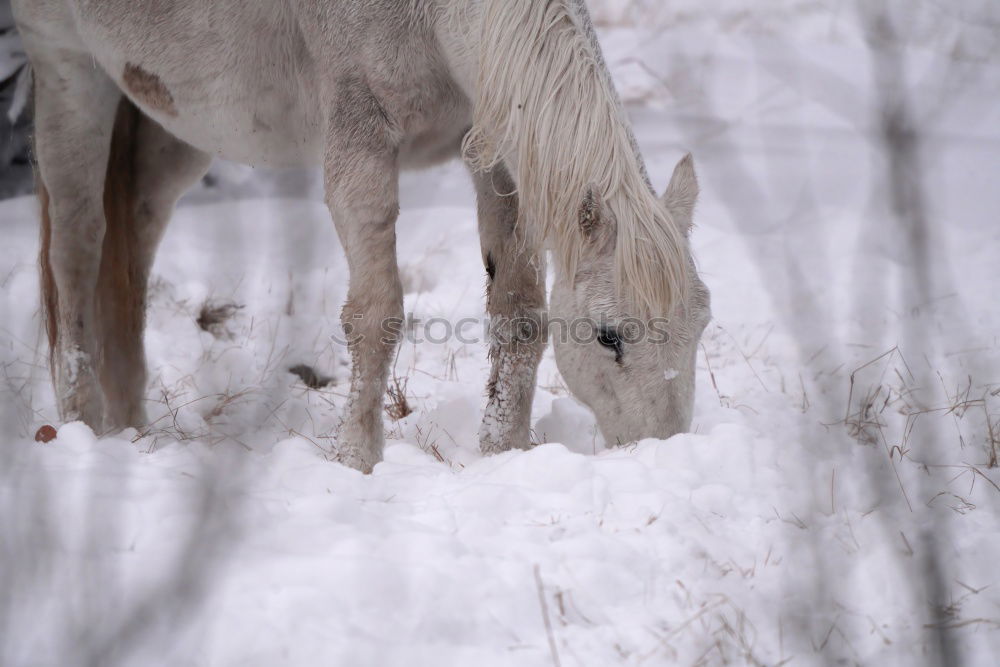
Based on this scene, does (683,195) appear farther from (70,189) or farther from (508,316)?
(70,189)

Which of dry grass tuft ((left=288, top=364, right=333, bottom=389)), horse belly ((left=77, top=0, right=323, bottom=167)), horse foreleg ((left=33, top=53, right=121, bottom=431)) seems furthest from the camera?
dry grass tuft ((left=288, top=364, right=333, bottom=389))

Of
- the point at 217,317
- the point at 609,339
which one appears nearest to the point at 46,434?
the point at 609,339

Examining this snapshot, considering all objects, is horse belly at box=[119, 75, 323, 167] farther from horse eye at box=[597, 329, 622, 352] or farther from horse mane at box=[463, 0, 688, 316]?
horse eye at box=[597, 329, 622, 352]

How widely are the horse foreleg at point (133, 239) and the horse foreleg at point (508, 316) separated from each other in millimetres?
1629

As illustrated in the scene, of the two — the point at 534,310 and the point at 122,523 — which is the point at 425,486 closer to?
the point at 122,523

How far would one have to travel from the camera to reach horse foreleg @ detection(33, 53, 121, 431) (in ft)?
11.8

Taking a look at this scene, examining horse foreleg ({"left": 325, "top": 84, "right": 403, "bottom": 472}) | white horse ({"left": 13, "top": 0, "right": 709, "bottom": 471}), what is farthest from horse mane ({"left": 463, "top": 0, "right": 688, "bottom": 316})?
horse foreleg ({"left": 325, "top": 84, "right": 403, "bottom": 472})

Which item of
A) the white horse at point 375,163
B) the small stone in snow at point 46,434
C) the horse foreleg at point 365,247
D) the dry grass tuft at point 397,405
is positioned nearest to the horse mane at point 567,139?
the white horse at point 375,163

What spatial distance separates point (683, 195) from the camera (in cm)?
276

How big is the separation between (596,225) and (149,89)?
1970 mm

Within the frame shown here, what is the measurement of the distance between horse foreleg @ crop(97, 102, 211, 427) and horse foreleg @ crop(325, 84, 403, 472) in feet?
4.44

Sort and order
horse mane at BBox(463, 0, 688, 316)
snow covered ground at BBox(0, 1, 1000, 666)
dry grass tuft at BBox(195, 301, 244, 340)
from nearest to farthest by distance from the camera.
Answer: snow covered ground at BBox(0, 1, 1000, 666), horse mane at BBox(463, 0, 688, 316), dry grass tuft at BBox(195, 301, 244, 340)

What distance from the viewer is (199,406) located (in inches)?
152

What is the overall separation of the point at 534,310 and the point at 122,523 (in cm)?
184
